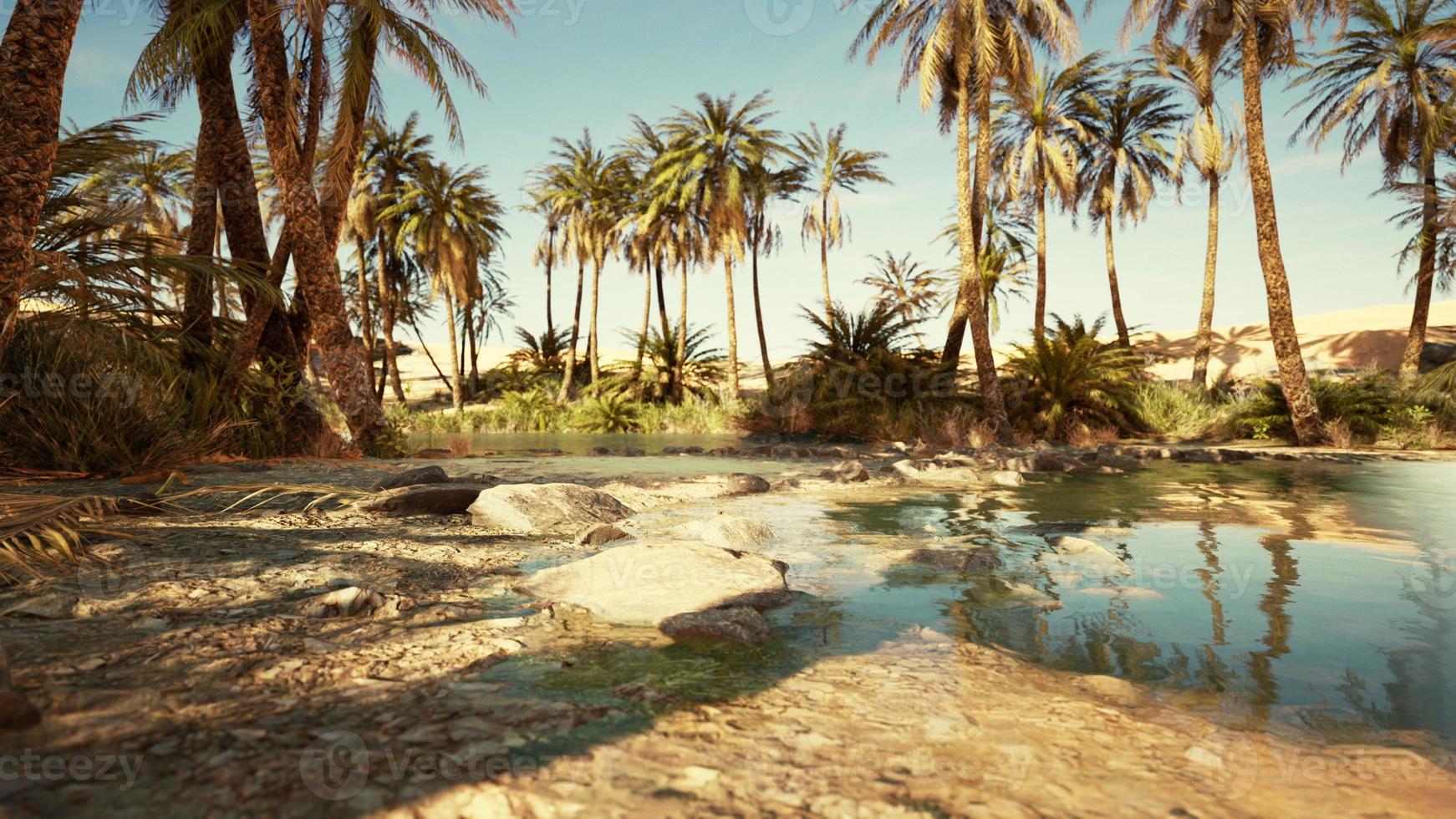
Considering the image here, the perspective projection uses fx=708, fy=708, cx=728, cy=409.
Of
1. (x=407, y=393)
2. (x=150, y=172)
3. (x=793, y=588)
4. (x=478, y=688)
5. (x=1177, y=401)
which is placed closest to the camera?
(x=478, y=688)

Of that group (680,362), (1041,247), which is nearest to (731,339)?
(680,362)

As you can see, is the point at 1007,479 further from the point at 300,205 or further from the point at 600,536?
the point at 300,205

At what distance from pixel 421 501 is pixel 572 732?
374 cm

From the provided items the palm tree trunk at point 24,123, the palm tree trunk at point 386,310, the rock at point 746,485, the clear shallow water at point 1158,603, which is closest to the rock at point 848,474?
the rock at point 746,485

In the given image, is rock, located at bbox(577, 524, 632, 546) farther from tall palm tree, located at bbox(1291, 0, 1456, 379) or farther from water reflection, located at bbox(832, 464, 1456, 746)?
tall palm tree, located at bbox(1291, 0, 1456, 379)

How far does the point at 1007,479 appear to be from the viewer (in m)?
8.66

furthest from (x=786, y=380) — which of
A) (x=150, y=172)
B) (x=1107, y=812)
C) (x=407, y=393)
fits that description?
(x=407, y=393)

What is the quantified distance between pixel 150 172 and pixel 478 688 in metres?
31.3

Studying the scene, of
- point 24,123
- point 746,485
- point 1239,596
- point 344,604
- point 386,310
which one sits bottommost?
point 1239,596

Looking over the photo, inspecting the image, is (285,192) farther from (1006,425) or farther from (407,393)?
(407,393)

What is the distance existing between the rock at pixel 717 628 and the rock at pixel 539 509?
89.2 inches

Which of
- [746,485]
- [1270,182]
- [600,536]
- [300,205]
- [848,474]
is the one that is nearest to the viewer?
[600,536]

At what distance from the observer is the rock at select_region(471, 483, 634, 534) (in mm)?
4828

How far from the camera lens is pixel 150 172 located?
24781mm
